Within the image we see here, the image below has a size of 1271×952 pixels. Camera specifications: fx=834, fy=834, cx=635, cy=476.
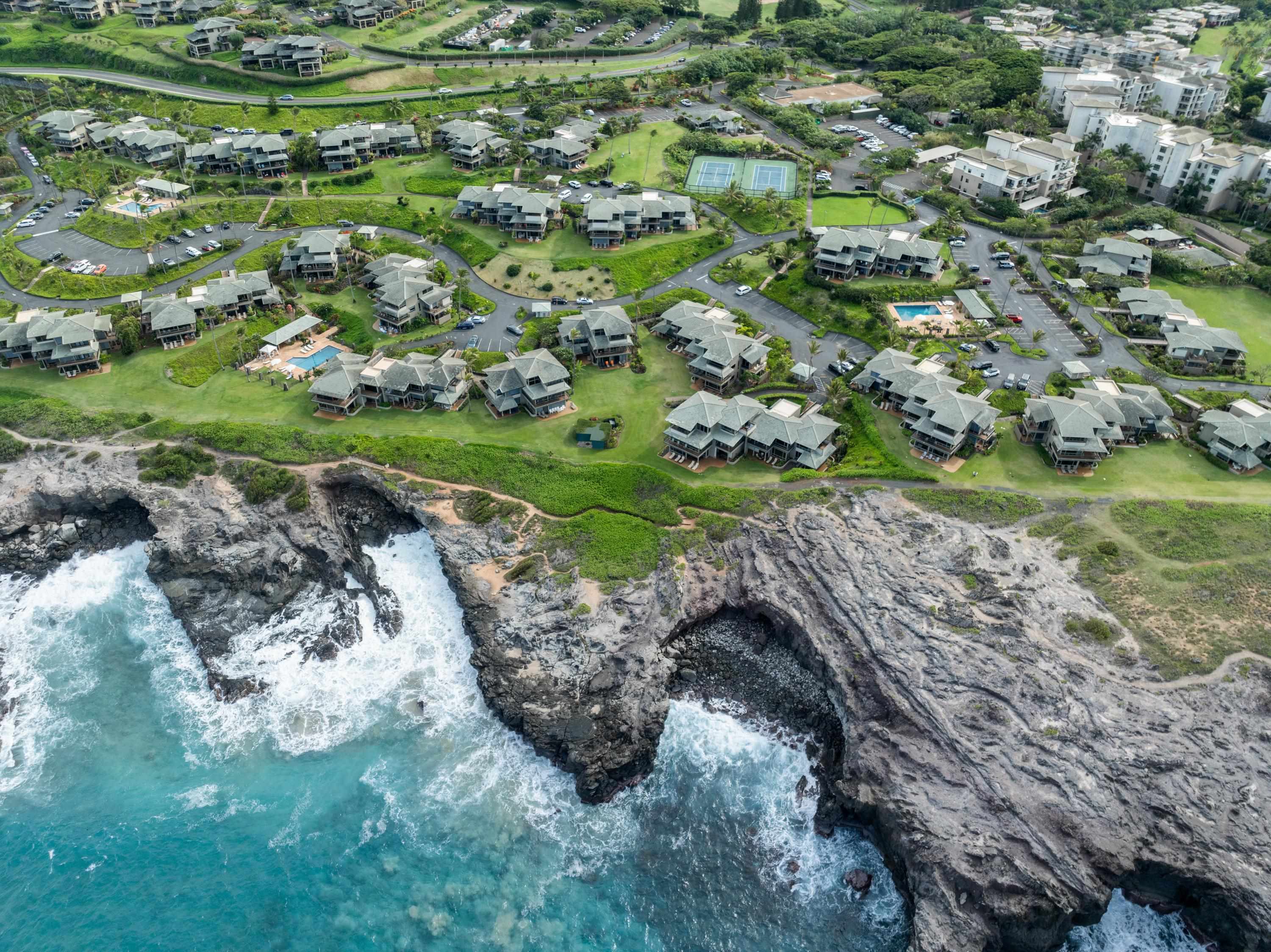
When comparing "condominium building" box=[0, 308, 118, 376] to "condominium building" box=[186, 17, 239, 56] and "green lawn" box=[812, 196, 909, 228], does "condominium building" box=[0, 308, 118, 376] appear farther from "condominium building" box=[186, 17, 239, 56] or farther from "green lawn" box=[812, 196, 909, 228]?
"condominium building" box=[186, 17, 239, 56]

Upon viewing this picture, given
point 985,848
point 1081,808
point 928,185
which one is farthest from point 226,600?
point 928,185

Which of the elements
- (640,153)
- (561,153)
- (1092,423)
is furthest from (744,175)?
(1092,423)

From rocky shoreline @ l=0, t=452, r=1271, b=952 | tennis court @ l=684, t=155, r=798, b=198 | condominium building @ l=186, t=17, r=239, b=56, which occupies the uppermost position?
condominium building @ l=186, t=17, r=239, b=56

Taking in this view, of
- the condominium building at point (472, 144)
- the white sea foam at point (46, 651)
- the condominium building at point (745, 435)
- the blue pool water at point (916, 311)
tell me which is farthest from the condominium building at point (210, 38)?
the blue pool water at point (916, 311)

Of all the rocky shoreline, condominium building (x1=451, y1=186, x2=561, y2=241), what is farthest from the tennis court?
the rocky shoreline

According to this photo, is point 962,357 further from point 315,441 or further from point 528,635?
point 315,441

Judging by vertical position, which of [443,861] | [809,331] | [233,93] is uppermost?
[233,93]

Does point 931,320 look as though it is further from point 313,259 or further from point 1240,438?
point 313,259
